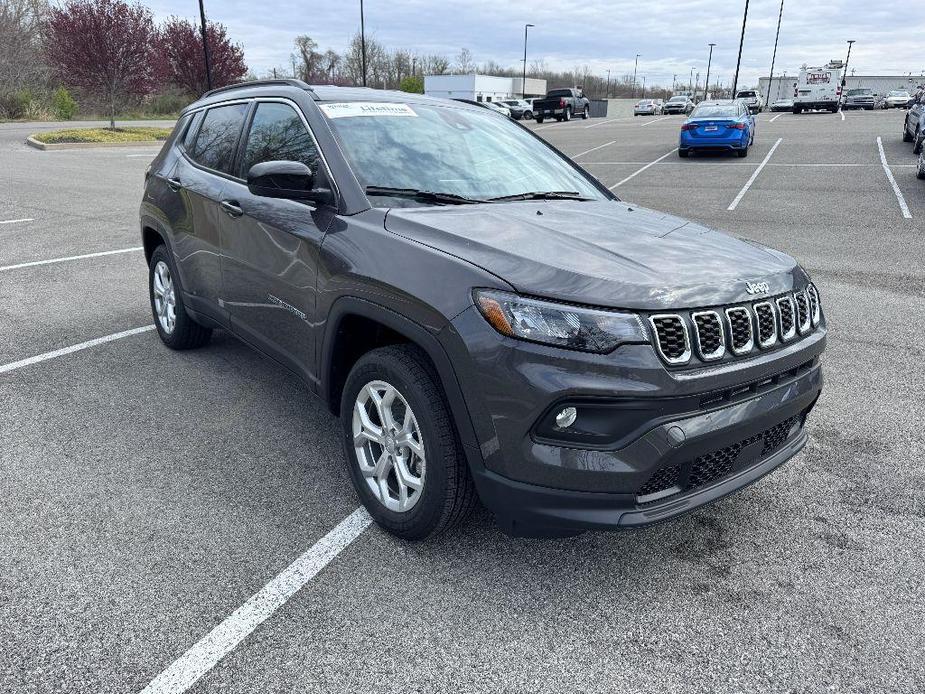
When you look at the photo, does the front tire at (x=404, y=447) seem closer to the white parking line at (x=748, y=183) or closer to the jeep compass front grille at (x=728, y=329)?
the jeep compass front grille at (x=728, y=329)

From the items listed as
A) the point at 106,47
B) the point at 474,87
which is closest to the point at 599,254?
the point at 106,47

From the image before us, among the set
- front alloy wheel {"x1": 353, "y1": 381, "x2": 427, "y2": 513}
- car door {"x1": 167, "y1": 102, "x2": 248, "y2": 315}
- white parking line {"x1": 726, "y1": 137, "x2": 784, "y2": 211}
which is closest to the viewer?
front alloy wheel {"x1": 353, "y1": 381, "x2": 427, "y2": 513}

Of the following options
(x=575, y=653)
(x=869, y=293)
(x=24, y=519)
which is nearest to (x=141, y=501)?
(x=24, y=519)

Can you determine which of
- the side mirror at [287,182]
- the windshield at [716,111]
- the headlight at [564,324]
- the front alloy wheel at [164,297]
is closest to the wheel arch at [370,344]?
the headlight at [564,324]

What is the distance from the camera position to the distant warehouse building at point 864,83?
9000cm

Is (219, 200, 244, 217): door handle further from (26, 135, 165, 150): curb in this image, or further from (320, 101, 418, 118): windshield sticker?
(26, 135, 165, 150): curb

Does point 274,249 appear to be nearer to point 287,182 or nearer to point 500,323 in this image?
point 287,182

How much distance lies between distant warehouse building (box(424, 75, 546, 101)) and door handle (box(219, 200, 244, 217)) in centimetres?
7638

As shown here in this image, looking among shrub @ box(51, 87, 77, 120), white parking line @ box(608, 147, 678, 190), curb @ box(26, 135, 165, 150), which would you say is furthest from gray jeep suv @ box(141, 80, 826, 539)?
shrub @ box(51, 87, 77, 120)

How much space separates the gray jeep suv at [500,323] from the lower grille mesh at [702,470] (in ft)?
0.03

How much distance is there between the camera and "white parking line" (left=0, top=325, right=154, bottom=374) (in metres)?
4.94

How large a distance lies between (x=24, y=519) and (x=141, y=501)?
1.53ft

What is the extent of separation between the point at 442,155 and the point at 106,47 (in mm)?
28207

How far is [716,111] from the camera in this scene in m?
20.9
